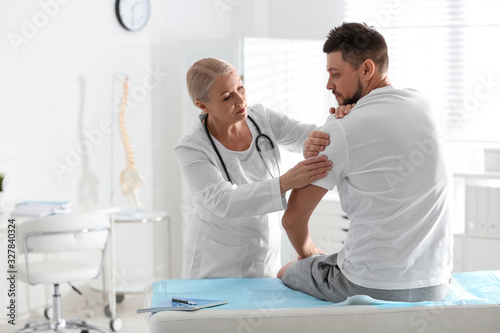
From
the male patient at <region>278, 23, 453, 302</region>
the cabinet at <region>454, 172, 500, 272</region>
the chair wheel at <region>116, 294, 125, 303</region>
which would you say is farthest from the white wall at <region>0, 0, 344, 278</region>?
the male patient at <region>278, 23, 453, 302</region>

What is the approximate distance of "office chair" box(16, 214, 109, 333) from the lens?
3.23 metres

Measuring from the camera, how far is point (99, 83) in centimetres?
412

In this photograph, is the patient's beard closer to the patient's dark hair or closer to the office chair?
the patient's dark hair

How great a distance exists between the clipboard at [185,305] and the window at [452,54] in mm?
2913

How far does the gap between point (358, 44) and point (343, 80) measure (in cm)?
11

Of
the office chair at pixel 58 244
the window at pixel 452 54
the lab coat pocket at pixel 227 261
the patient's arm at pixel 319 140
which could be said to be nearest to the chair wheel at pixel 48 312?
the office chair at pixel 58 244

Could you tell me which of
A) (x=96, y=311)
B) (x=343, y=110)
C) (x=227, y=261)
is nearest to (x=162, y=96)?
(x=96, y=311)

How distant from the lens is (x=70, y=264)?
343cm

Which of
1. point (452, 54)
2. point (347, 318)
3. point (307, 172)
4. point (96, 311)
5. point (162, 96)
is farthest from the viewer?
point (162, 96)

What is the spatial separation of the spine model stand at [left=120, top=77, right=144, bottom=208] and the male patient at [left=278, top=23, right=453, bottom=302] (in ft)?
8.39

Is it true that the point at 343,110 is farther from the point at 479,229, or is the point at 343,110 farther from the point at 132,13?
the point at 132,13

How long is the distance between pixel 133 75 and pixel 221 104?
2449mm

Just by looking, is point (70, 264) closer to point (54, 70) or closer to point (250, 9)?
point (54, 70)

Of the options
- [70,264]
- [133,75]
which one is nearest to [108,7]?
[133,75]
